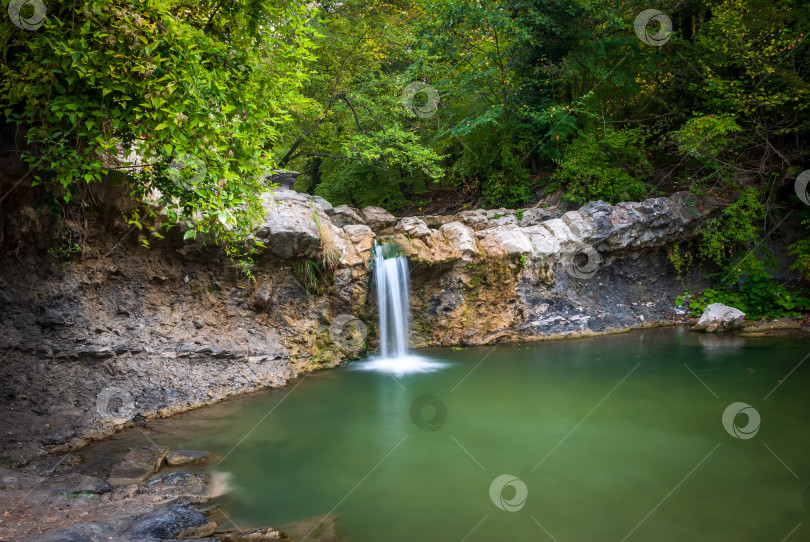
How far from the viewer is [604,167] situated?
44.8 ft

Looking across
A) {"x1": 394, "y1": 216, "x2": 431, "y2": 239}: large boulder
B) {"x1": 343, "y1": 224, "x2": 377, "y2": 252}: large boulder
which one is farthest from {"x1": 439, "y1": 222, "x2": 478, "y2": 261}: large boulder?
{"x1": 343, "y1": 224, "x2": 377, "y2": 252}: large boulder

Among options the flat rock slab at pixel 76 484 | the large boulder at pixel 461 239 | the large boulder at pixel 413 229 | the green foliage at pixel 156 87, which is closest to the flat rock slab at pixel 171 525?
the flat rock slab at pixel 76 484

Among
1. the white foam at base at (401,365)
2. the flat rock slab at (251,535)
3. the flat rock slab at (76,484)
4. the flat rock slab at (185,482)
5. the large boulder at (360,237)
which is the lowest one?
the white foam at base at (401,365)

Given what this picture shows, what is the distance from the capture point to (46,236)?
626cm

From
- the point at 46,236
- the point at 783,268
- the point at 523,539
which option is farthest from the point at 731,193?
the point at 46,236

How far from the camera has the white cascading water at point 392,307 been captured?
1009 centimetres

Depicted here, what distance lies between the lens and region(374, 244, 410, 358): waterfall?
10.1 meters

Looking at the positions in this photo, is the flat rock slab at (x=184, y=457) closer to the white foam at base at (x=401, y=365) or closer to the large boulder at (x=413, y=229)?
the white foam at base at (x=401, y=365)

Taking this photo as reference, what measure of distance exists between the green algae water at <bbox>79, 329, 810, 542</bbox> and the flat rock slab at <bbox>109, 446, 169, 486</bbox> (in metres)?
0.49

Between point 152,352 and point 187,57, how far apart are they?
4478mm

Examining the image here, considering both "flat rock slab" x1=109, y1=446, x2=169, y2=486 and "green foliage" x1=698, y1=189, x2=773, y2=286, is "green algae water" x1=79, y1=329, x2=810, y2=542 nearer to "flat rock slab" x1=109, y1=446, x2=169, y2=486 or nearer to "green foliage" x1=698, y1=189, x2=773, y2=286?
"flat rock slab" x1=109, y1=446, x2=169, y2=486

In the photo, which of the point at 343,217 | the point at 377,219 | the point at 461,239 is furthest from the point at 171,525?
the point at 377,219

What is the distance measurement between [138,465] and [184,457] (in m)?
0.53

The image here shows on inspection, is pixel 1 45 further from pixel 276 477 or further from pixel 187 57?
pixel 276 477
